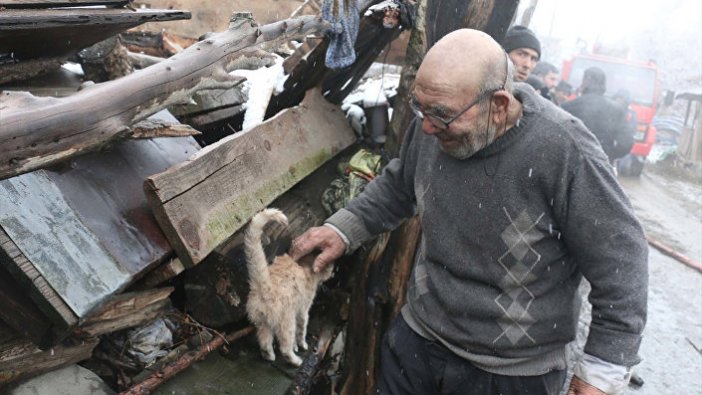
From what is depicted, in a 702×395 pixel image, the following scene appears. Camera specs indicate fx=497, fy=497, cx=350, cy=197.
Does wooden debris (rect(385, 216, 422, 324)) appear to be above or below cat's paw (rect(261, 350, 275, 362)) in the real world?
above

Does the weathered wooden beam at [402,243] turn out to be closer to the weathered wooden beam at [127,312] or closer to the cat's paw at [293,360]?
the cat's paw at [293,360]

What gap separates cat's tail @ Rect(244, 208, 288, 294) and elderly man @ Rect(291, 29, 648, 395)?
1047 mm

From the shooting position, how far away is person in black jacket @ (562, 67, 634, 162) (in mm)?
7199

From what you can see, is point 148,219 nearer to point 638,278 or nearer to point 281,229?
point 281,229

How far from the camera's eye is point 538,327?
2125 millimetres

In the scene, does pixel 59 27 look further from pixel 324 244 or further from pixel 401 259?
pixel 401 259

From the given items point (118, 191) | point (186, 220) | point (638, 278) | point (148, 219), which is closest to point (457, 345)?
point (638, 278)

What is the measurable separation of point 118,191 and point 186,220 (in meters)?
0.45

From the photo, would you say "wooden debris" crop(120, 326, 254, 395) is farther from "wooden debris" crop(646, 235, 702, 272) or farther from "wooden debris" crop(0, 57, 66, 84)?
"wooden debris" crop(646, 235, 702, 272)

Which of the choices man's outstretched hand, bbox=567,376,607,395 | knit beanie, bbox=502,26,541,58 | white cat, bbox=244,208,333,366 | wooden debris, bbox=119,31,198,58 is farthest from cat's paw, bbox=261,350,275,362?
wooden debris, bbox=119,31,198,58

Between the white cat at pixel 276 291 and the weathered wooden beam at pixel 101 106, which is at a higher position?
the weathered wooden beam at pixel 101 106

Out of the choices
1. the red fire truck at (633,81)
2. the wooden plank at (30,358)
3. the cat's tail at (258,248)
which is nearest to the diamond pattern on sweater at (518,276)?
the cat's tail at (258,248)

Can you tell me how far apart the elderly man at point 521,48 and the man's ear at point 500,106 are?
3.36 metres

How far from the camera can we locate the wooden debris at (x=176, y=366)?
279 cm
